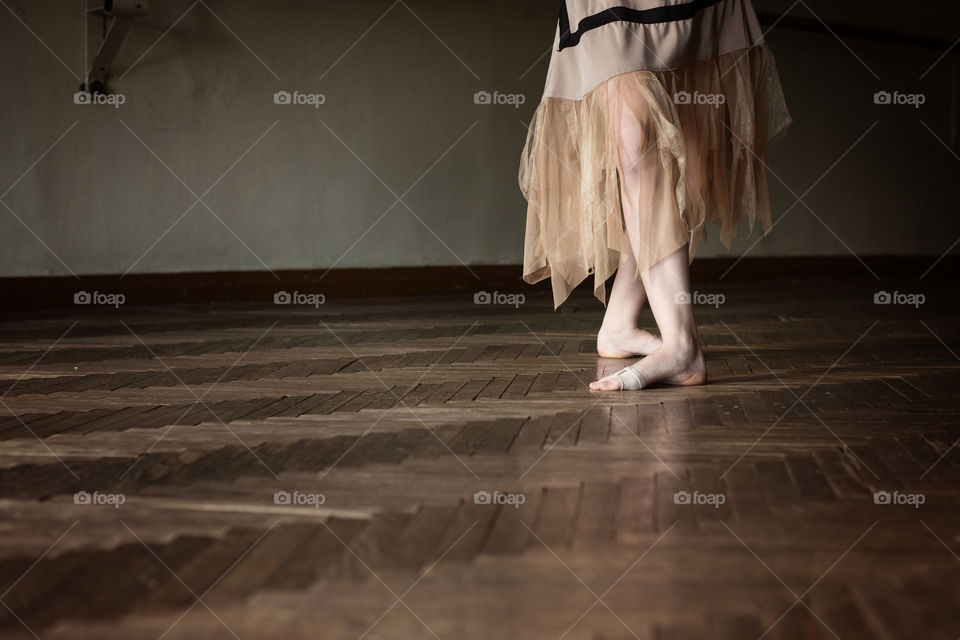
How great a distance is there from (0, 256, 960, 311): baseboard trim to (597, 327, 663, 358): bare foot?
1728 millimetres

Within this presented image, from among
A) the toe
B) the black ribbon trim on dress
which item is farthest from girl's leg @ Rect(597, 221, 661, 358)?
the black ribbon trim on dress

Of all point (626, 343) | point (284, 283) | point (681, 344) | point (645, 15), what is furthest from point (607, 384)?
point (284, 283)

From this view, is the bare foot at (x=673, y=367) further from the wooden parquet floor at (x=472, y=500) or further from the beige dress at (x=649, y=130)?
the beige dress at (x=649, y=130)

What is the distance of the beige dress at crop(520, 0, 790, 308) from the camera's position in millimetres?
1616

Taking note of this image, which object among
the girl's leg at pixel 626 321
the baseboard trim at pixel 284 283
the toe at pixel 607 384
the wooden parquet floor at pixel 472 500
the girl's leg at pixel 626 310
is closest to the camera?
the wooden parquet floor at pixel 472 500

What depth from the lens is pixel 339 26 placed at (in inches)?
138

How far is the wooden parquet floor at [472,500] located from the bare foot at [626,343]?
0.06m

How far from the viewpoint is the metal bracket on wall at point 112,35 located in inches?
109

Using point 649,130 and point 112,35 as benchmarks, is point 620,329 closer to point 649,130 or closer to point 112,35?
point 649,130

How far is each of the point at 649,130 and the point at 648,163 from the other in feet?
0.18

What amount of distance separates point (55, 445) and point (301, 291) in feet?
7.65

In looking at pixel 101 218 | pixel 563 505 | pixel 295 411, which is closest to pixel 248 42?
pixel 101 218

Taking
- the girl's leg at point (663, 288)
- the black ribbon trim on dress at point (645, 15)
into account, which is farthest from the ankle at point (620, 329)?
the black ribbon trim on dress at point (645, 15)

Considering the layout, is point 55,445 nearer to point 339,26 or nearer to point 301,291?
point 301,291
